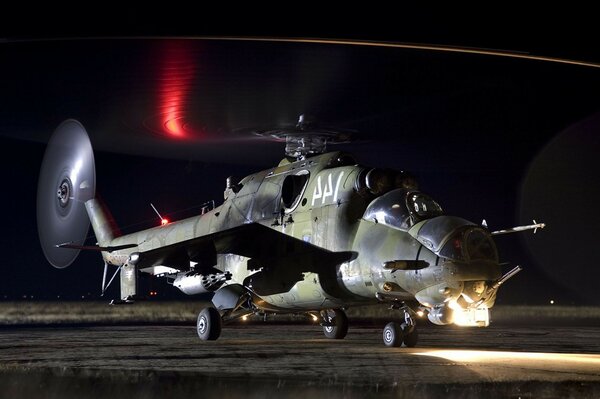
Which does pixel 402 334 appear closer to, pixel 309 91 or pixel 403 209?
pixel 403 209

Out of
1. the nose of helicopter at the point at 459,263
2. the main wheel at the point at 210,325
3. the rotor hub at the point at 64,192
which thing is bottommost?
the main wheel at the point at 210,325

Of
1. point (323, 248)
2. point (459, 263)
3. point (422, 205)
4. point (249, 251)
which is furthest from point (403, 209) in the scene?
point (249, 251)

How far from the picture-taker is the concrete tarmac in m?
9.05

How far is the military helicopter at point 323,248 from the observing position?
49.2ft

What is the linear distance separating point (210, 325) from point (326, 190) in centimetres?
424

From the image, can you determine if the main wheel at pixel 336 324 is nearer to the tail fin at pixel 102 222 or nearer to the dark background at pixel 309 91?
the dark background at pixel 309 91

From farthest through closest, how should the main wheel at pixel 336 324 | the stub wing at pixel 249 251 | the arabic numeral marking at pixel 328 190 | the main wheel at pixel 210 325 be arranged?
1. the main wheel at pixel 336 324
2. the main wheel at pixel 210 325
3. the stub wing at pixel 249 251
4. the arabic numeral marking at pixel 328 190

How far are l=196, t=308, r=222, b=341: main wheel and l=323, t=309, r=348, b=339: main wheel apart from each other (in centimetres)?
292

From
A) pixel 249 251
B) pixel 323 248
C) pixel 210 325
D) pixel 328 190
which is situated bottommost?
pixel 210 325

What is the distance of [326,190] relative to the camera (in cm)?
1747

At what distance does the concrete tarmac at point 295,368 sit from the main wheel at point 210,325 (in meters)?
0.32

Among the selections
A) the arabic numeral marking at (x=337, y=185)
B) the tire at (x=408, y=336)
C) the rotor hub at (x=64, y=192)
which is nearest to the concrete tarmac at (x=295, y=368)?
the tire at (x=408, y=336)

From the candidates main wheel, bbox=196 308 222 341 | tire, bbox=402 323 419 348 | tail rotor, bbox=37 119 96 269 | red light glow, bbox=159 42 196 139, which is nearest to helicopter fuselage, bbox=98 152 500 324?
tire, bbox=402 323 419 348

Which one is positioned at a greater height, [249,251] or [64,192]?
[64,192]
